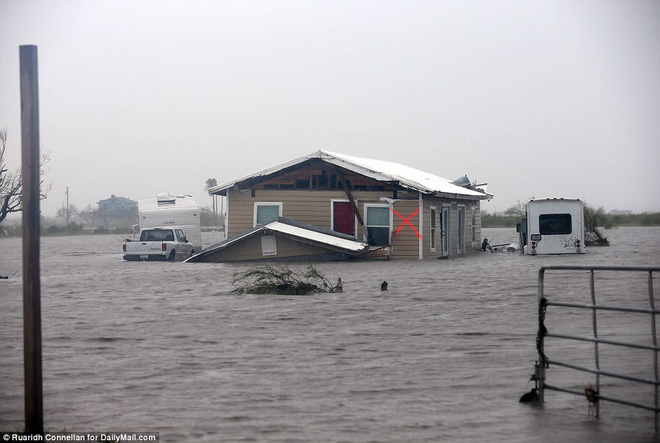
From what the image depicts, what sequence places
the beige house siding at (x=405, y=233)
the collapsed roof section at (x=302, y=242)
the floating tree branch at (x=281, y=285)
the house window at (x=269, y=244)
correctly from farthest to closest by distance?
the beige house siding at (x=405, y=233) → the house window at (x=269, y=244) → the collapsed roof section at (x=302, y=242) → the floating tree branch at (x=281, y=285)

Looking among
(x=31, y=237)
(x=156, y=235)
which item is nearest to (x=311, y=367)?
(x=31, y=237)

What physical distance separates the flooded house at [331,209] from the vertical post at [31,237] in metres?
25.2

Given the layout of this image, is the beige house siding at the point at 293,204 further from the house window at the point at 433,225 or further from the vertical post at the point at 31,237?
the vertical post at the point at 31,237

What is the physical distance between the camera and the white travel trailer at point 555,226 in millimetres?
35812

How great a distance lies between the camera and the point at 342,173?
35219 mm

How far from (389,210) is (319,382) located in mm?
24560

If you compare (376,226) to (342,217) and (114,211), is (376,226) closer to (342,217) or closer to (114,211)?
(342,217)

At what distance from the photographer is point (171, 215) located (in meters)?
42.0

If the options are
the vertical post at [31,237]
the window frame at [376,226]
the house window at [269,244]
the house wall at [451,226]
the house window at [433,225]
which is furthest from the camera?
the house window at [433,225]

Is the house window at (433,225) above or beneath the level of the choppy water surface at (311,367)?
above

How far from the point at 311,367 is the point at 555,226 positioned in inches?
1075

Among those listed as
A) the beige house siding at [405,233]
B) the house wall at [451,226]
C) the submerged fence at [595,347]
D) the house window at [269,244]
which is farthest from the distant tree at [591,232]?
the submerged fence at [595,347]

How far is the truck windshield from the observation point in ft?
126

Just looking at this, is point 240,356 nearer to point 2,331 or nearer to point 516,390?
point 516,390
